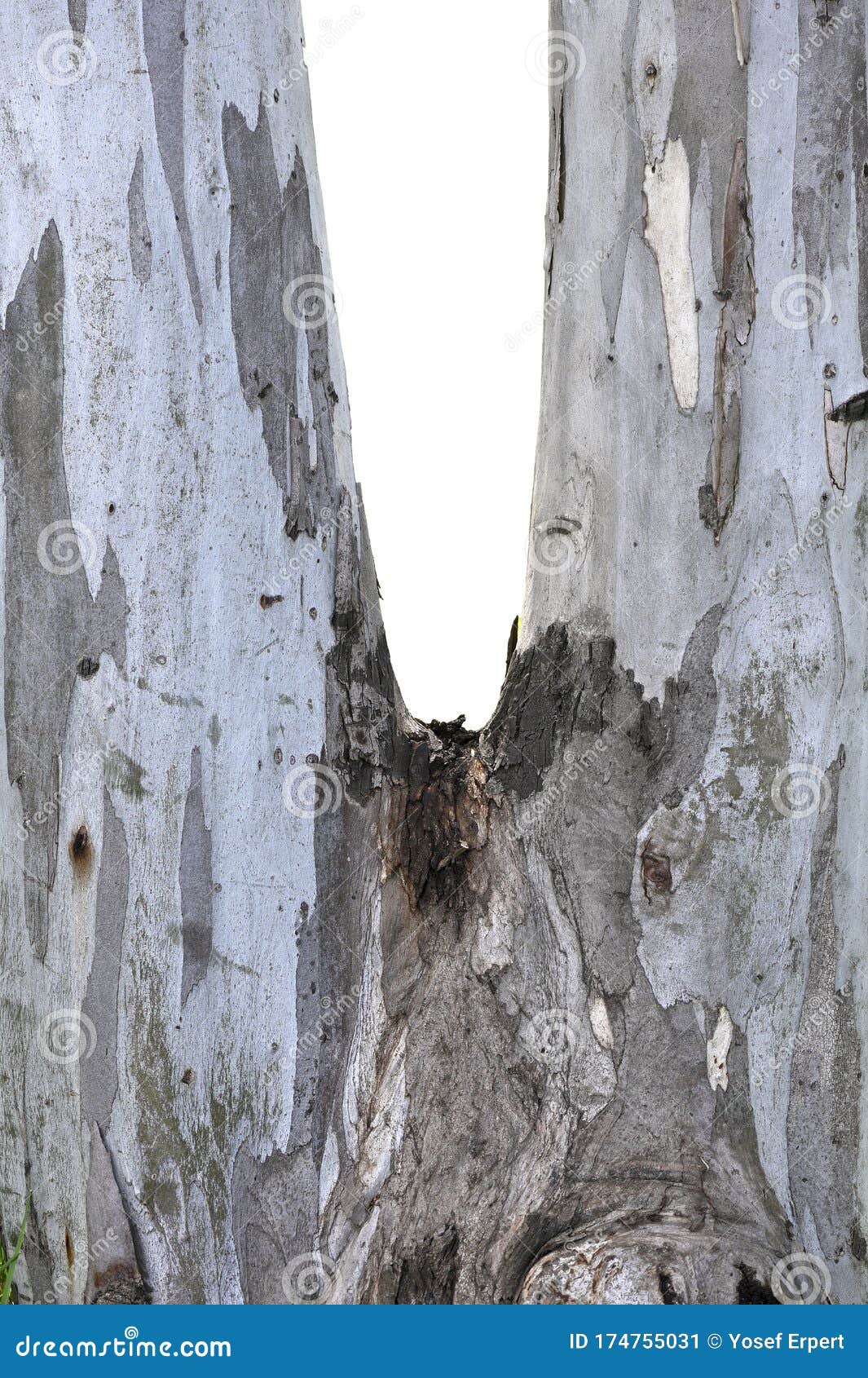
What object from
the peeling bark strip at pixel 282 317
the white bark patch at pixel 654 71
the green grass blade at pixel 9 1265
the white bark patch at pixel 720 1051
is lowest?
the green grass blade at pixel 9 1265

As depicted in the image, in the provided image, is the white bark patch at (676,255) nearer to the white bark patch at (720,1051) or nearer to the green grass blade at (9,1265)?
the white bark patch at (720,1051)

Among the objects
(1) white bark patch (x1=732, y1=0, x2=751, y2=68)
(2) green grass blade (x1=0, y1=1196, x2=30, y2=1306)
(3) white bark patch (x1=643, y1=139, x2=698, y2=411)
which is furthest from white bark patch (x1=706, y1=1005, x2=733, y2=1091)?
(1) white bark patch (x1=732, y1=0, x2=751, y2=68)

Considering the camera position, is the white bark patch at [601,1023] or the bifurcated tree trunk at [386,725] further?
the white bark patch at [601,1023]

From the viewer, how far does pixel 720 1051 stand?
1.47 m

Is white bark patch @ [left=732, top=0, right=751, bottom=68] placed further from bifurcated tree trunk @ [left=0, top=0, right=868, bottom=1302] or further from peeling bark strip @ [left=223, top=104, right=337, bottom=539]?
peeling bark strip @ [left=223, top=104, right=337, bottom=539]

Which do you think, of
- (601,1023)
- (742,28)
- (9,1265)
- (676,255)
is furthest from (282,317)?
(9,1265)

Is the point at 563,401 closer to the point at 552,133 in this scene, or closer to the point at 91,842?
the point at 552,133

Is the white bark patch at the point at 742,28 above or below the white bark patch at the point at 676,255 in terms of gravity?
above

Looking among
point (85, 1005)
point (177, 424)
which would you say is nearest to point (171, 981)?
point (85, 1005)

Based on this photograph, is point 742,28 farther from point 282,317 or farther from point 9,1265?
point 9,1265

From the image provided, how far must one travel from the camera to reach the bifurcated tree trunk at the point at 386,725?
139cm

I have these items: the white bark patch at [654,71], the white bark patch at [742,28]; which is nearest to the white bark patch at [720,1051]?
the white bark patch at [654,71]

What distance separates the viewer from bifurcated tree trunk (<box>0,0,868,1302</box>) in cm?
139

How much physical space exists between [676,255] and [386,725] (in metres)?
0.74
